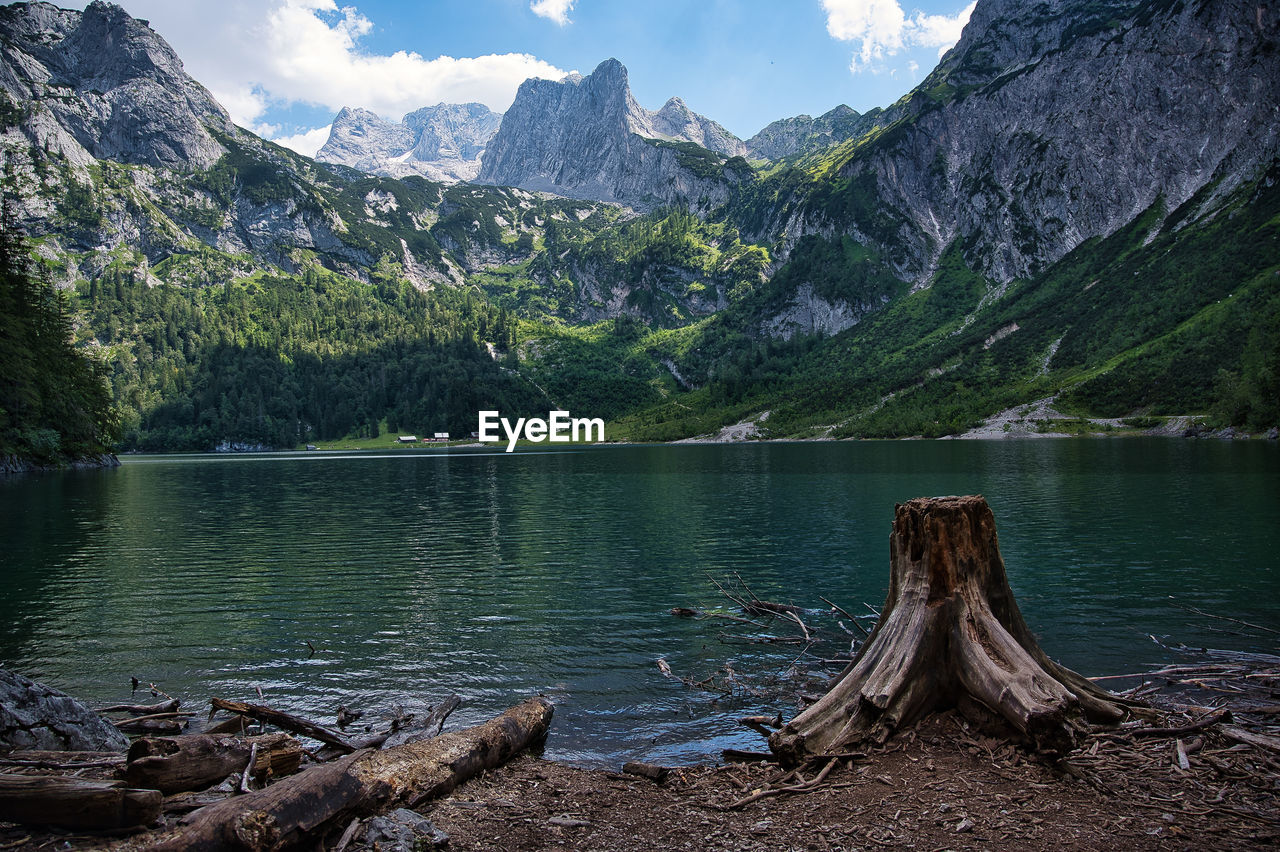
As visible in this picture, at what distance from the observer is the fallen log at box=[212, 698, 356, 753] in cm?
1341

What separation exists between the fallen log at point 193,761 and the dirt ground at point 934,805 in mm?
2982

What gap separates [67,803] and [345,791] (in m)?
3.11

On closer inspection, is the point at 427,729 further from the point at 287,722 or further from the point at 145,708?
the point at 145,708

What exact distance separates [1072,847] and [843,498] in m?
59.7

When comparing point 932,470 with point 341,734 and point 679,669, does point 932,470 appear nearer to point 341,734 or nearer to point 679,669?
point 679,669

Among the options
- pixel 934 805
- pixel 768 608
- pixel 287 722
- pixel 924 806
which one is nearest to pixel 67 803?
pixel 287 722

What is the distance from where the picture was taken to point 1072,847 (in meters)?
8.33

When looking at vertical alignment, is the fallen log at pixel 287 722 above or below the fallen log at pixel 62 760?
below

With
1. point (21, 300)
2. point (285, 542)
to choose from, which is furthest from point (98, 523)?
point (21, 300)

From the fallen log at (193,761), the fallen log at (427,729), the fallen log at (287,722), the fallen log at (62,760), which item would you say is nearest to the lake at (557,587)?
the fallen log at (427,729)

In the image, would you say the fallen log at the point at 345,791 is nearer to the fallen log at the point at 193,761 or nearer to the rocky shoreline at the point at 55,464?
the fallen log at the point at 193,761

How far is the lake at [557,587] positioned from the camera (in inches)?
750

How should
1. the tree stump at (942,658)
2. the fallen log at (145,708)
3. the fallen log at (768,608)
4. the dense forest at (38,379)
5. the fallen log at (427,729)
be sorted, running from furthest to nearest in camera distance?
the dense forest at (38,379), the fallen log at (768,608), the fallen log at (145,708), the fallen log at (427,729), the tree stump at (942,658)

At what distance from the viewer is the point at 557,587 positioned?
1281 inches
